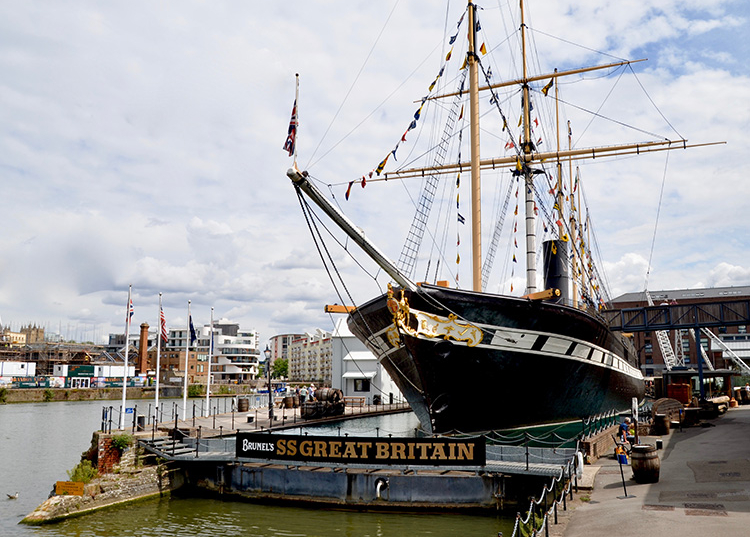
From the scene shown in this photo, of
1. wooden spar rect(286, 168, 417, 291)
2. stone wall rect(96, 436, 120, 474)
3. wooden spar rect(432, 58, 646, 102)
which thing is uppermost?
wooden spar rect(432, 58, 646, 102)

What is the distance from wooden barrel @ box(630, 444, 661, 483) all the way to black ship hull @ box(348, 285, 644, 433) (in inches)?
299

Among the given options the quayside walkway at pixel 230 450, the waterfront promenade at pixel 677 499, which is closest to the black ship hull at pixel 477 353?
the quayside walkway at pixel 230 450

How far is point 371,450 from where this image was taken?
1823 centimetres

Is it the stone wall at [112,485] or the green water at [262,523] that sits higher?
the stone wall at [112,485]

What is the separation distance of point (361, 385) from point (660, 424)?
115 feet

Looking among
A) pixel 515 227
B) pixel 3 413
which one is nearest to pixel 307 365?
pixel 3 413

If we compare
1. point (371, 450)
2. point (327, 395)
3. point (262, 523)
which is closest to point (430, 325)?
point (371, 450)

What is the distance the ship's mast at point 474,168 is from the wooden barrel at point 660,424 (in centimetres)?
966

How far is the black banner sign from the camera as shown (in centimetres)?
1766

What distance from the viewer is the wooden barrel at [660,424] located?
25.3 meters

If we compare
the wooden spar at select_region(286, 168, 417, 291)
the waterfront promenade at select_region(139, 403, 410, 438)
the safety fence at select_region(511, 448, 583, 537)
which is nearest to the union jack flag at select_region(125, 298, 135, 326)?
the waterfront promenade at select_region(139, 403, 410, 438)

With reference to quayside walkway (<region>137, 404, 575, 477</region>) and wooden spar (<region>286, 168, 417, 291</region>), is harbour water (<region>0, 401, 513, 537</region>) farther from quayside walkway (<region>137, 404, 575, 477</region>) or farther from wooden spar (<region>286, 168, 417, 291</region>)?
wooden spar (<region>286, 168, 417, 291</region>)

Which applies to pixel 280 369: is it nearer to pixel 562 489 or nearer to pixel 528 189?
pixel 528 189

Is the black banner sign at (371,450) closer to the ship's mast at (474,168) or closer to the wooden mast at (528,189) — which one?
the ship's mast at (474,168)
